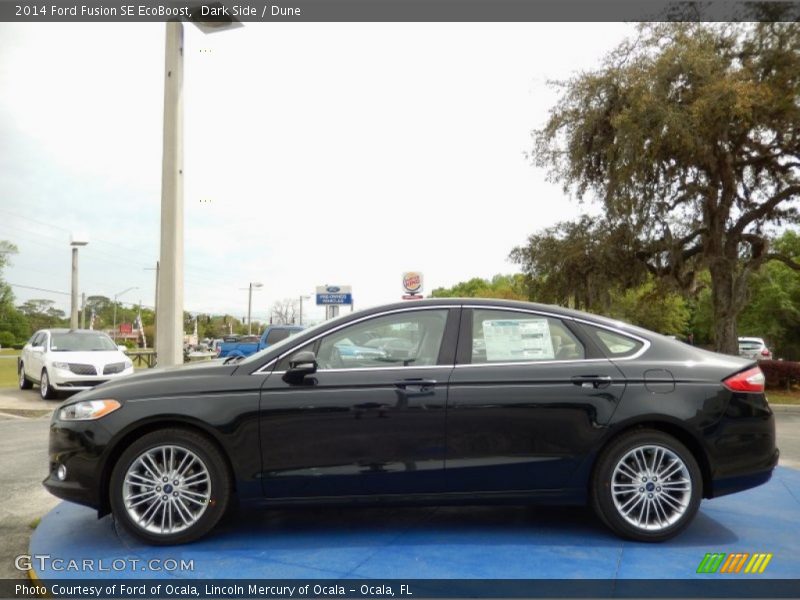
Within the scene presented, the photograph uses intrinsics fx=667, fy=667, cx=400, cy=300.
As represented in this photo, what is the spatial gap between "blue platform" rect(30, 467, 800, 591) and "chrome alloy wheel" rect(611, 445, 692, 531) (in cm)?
17

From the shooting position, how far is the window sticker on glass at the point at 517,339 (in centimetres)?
447

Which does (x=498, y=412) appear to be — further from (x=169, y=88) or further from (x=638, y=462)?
(x=169, y=88)

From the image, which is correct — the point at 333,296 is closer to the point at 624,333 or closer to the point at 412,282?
the point at 412,282

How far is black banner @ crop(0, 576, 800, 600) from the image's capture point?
3586 mm

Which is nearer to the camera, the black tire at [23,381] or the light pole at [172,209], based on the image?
the light pole at [172,209]

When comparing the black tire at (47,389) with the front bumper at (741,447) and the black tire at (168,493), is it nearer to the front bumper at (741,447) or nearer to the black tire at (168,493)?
the black tire at (168,493)

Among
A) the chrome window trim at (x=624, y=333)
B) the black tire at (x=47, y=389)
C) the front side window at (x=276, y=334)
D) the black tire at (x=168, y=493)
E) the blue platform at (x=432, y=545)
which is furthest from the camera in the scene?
the front side window at (x=276, y=334)

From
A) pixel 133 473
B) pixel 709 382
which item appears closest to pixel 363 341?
pixel 133 473

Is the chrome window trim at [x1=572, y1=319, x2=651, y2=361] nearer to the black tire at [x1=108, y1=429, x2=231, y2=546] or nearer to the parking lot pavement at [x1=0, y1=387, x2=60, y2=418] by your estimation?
the black tire at [x1=108, y1=429, x2=231, y2=546]

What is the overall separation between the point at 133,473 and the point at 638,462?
320cm

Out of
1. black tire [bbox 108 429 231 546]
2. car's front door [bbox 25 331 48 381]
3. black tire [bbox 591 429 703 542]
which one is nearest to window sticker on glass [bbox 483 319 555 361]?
black tire [bbox 591 429 703 542]

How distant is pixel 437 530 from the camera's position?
4492mm

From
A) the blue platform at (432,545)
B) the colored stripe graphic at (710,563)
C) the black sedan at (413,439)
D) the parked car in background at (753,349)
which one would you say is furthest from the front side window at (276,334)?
the parked car in background at (753,349)

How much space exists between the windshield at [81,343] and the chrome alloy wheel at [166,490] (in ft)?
39.9
